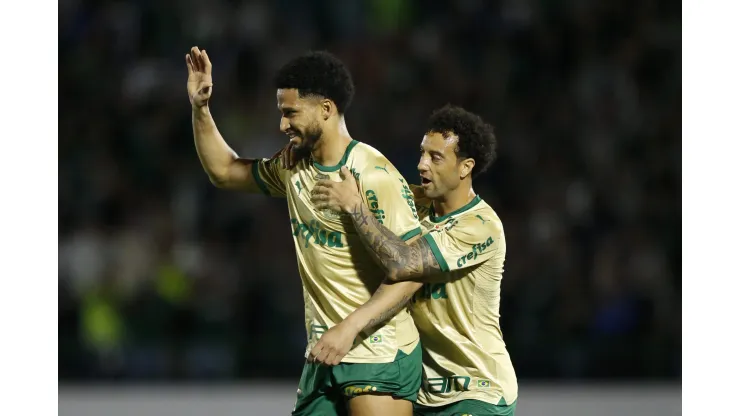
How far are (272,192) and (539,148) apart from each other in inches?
169

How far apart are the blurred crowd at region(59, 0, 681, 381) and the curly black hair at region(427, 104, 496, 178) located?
3027 millimetres

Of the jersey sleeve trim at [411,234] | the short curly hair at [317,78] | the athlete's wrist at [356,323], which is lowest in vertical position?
the athlete's wrist at [356,323]

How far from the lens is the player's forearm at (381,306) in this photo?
343cm

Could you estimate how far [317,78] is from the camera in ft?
11.7

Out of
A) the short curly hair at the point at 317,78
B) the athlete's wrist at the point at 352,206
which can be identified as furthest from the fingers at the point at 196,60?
the athlete's wrist at the point at 352,206

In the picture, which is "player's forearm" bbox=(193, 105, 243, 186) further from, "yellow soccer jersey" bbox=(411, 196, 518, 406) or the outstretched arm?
"yellow soccer jersey" bbox=(411, 196, 518, 406)

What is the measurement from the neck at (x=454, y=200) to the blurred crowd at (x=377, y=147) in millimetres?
3003

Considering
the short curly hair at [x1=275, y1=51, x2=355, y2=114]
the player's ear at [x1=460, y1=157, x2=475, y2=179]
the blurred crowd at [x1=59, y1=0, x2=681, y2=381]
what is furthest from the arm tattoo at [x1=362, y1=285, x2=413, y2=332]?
the blurred crowd at [x1=59, y1=0, x2=681, y2=381]

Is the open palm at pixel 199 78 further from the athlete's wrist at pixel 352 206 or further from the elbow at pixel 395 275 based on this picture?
the elbow at pixel 395 275

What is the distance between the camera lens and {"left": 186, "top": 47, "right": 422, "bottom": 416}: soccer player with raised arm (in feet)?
11.6

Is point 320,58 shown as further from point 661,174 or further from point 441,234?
point 661,174

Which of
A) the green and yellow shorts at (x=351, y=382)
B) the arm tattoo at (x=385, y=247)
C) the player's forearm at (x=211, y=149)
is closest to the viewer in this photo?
the arm tattoo at (x=385, y=247)

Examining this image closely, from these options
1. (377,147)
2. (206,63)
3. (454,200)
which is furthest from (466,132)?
(377,147)
